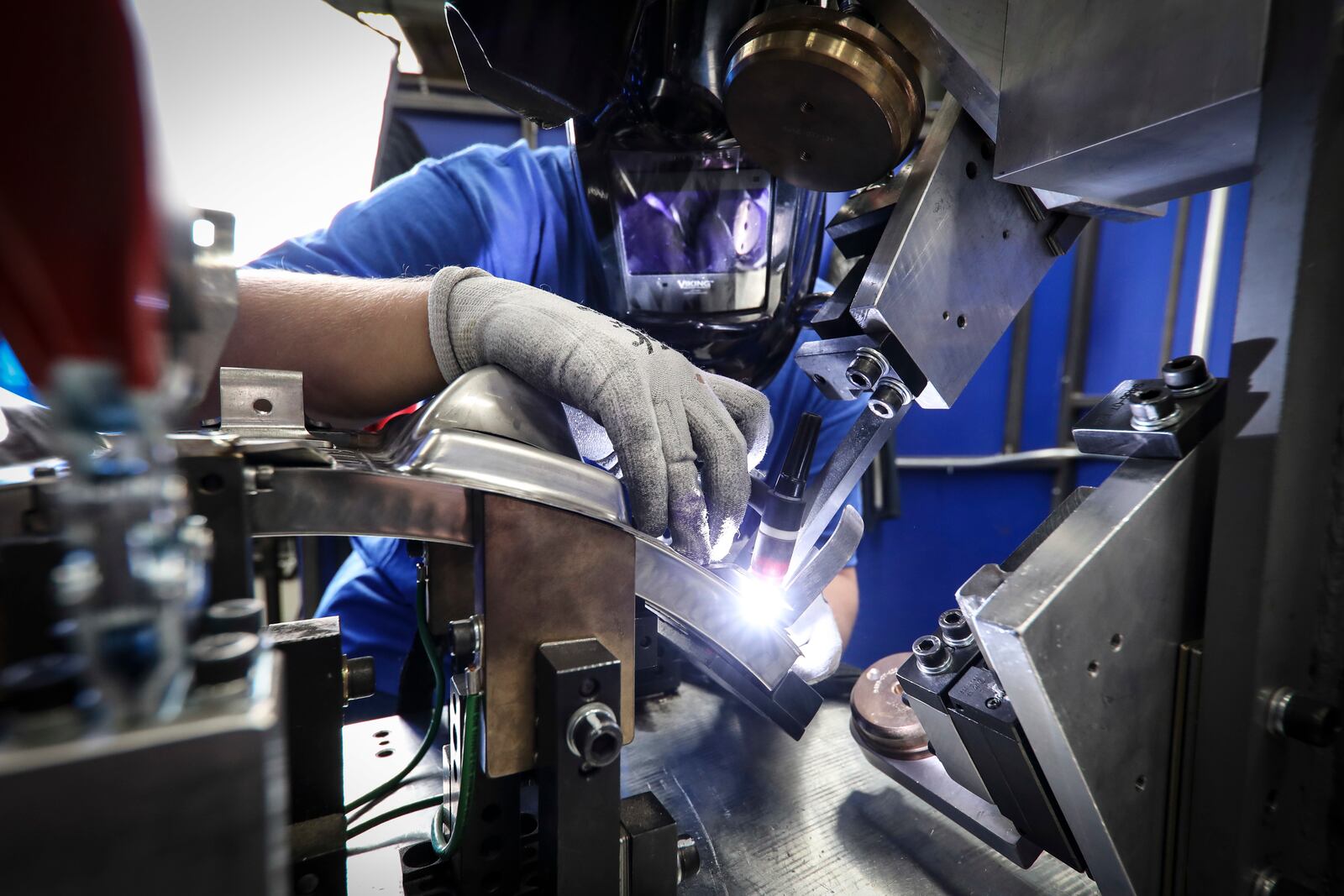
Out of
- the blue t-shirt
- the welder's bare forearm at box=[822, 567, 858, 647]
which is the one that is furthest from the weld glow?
the welder's bare forearm at box=[822, 567, 858, 647]

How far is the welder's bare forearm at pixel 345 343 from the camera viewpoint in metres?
0.76

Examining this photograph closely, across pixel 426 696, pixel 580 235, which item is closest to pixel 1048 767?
pixel 426 696

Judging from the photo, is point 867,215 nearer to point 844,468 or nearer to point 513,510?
point 844,468

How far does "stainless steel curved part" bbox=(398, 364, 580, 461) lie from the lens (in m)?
0.47

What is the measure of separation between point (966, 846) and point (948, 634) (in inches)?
9.1

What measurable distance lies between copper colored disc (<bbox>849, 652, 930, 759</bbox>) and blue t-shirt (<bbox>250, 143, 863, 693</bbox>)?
0.85 metres

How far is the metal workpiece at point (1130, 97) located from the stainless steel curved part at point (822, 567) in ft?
1.18

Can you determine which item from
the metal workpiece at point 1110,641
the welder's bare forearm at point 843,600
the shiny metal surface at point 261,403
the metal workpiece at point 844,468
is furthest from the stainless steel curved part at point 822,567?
the welder's bare forearm at point 843,600

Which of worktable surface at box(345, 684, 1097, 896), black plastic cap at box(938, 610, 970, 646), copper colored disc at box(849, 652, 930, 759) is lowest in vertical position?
worktable surface at box(345, 684, 1097, 896)

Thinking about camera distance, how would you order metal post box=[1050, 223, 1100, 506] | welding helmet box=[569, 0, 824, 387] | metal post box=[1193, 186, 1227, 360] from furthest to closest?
1. metal post box=[1050, 223, 1100, 506]
2. metal post box=[1193, 186, 1227, 360]
3. welding helmet box=[569, 0, 824, 387]

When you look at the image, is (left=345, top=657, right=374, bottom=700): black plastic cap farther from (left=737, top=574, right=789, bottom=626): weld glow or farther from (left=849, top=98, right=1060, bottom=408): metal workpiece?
(left=849, top=98, right=1060, bottom=408): metal workpiece

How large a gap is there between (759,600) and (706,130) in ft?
2.19

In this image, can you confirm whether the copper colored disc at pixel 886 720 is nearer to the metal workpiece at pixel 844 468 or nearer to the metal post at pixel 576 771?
the metal workpiece at pixel 844 468

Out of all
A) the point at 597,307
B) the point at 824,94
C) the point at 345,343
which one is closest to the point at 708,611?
the point at 824,94
